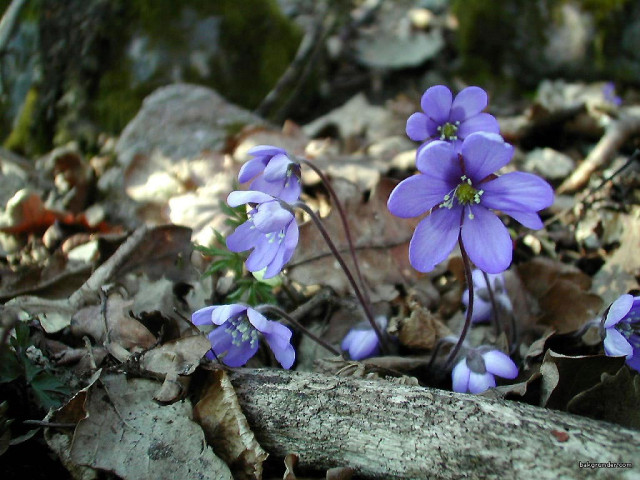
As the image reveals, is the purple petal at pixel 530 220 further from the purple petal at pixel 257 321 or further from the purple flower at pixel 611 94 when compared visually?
the purple flower at pixel 611 94

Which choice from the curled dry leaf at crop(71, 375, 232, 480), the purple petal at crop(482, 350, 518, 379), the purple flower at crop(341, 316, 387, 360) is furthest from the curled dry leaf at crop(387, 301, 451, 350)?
the curled dry leaf at crop(71, 375, 232, 480)

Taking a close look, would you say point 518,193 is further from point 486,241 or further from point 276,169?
point 276,169

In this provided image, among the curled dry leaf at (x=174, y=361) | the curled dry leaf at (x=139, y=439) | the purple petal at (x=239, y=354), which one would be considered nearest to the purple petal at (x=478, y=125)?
the purple petal at (x=239, y=354)

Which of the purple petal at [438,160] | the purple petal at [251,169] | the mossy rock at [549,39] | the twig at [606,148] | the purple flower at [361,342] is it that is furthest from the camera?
the mossy rock at [549,39]

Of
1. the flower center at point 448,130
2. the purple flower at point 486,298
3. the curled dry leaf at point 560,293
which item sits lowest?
the curled dry leaf at point 560,293

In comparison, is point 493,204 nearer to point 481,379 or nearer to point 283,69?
point 481,379

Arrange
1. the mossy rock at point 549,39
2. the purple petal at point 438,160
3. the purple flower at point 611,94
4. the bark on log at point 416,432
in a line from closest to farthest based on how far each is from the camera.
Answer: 1. the bark on log at point 416,432
2. the purple petal at point 438,160
3. the purple flower at point 611,94
4. the mossy rock at point 549,39
